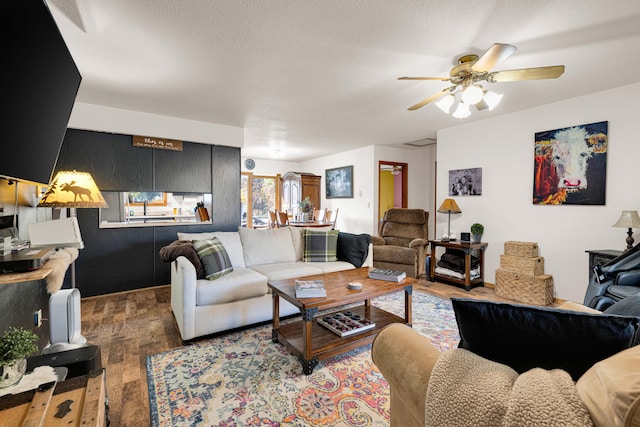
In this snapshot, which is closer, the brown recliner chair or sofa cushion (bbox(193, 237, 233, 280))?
sofa cushion (bbox(193, 237, 233, 280))

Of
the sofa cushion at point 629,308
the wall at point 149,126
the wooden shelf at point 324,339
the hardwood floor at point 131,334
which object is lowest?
the hardwood floor at point 131,334

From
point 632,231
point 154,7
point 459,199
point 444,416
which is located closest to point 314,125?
point 459,199

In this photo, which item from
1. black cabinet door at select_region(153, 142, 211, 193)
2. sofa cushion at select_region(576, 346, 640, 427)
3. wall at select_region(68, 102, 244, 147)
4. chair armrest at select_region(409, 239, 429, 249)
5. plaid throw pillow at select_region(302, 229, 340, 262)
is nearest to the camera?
sofa cushion at select_region(576, 346, 640, 427)

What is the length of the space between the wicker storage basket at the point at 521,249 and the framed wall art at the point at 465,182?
0.89 m

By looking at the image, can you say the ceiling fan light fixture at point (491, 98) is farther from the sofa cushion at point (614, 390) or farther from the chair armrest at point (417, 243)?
the chair armrest at point (417, 243)

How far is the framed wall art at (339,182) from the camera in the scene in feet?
22.1

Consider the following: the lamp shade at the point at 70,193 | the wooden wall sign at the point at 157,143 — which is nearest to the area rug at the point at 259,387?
the lamp shade at the point at 70,193

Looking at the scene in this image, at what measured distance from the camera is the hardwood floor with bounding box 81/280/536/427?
68.4 inches

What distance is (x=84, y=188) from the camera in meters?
2.37

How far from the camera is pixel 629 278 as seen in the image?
7.75ft

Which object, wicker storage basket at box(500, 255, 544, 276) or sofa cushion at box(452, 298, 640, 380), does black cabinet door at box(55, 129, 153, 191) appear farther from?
wicker storage basket at box(500, 255, 544, 276)

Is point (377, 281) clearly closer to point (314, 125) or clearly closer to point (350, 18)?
point (350, 18)

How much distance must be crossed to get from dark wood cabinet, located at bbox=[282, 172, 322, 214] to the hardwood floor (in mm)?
4077

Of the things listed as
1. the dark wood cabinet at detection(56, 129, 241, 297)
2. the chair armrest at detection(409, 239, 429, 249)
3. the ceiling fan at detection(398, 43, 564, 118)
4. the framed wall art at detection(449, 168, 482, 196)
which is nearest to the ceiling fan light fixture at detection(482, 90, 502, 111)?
the ceiling fan at detection(398, 43, 564, 118)
